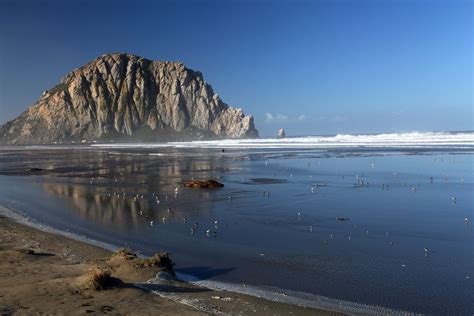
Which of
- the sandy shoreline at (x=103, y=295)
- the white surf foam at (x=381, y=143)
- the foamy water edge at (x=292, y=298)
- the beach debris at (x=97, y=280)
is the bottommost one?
the foamy water edge at (x=292, y=298)

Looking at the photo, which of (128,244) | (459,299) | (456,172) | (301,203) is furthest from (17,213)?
(456,172)

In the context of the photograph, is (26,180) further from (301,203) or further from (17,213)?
(301,203)

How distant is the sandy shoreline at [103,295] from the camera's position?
930 centimetres

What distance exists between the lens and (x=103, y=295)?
9961 millimetres

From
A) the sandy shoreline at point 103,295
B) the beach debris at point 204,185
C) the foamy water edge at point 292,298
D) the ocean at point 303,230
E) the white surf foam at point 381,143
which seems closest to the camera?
the sandy shoreline at point 103,295

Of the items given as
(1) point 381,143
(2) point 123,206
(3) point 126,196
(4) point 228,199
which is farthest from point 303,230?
(1) point 381,143

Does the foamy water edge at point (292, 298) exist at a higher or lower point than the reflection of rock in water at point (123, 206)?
lower

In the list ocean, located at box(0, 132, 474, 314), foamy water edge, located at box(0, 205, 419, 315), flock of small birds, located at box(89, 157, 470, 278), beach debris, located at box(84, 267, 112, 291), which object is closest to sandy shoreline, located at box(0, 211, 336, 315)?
beach debris, located at box(84, 267, 112, 291)

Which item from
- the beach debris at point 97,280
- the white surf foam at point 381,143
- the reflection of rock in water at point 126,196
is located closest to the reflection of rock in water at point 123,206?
the reflection of rock in water at point 126,196

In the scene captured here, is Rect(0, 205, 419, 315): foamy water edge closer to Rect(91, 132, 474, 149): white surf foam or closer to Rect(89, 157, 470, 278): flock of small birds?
Rect(89, 157, 470, 278): flock of small birds

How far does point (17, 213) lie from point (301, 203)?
49.9ft

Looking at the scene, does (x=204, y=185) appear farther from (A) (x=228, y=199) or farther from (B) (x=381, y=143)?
(B) (x=381, y=143)

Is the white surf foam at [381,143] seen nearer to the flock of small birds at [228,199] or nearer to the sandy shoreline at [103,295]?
the flock of small birds at [228,199]

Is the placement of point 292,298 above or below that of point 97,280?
below
